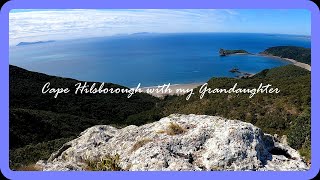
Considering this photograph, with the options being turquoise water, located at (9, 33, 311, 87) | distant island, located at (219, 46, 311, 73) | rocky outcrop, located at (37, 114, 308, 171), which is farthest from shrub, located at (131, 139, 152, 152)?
distant island, located at (219, 46, 311, 73)

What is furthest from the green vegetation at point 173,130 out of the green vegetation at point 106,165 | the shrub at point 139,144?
the green vegetation at point 106,165

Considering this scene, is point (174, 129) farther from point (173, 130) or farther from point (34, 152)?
point (34, 152)

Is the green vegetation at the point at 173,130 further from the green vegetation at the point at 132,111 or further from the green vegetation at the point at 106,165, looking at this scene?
the green vegetation at the point at 132,111

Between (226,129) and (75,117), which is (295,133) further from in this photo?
(75,117)

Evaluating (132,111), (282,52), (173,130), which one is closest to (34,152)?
(173,130)

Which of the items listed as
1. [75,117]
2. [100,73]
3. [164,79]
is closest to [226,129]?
[164,79]

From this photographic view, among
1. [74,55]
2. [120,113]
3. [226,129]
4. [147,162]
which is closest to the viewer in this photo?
[147,162]
